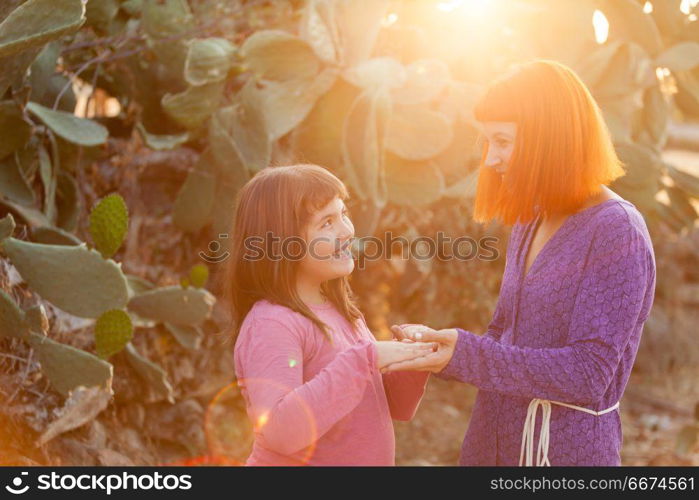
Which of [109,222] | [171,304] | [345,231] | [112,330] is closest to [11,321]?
[112,330]

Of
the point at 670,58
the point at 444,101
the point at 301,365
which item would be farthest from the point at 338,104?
the point at 301,365

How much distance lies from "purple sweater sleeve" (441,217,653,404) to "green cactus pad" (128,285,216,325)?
1.70 m

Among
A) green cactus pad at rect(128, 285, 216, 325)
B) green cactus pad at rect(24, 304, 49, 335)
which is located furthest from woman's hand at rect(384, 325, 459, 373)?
green cactus pad at rect(128, 285, 216, 325)

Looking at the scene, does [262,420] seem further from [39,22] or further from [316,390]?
[39,22]

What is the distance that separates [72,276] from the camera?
261 cm

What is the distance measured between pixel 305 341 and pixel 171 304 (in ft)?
4.99

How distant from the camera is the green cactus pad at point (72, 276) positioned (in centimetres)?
256

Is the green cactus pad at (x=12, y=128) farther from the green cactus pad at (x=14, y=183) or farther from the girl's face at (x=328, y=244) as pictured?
the girl's face at (x=328, y=244)

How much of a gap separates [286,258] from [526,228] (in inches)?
20.1

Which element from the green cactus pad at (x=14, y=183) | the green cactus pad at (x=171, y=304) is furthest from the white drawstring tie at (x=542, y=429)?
the green cactus pad at (x=14, y=183)

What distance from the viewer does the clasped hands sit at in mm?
1554

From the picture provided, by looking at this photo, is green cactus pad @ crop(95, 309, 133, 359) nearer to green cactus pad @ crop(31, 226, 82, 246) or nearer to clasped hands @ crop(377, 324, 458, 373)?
green cactus pad @ crop(31, 226, 82, 246)

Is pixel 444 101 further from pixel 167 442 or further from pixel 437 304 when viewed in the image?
pixel 167 442

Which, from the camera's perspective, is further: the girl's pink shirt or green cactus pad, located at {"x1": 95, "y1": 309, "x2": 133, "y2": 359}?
green cactus pad, located at {"x1": 95, "y1": 309, "x2": 133, "y2": 359}
